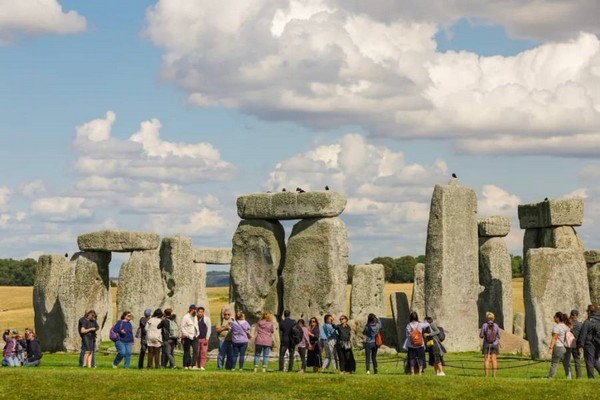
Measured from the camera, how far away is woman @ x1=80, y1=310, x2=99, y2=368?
108ft

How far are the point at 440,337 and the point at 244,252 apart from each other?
1024 cm

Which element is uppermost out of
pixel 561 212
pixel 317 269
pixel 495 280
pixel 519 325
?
pixel 561 212

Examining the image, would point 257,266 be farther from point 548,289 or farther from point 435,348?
point 435,348

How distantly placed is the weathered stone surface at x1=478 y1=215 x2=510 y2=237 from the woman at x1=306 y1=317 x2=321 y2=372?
15.9 m

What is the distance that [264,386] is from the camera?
28.5 meters

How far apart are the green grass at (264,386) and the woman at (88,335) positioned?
85.3 inches

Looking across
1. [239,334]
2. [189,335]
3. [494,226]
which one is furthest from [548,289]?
[494,226]

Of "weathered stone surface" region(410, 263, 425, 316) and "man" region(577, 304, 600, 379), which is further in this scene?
"weathered stone surface" region(410, 263, 425, 316)

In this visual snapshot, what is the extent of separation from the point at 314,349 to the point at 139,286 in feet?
41.2

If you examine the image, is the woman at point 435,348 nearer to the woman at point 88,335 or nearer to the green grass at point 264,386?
the green grass at point 264,386

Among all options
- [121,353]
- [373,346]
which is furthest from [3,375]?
[373,346]

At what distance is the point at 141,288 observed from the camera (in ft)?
143

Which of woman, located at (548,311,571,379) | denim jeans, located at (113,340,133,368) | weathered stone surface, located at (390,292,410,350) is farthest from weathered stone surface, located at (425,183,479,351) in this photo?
denim jeans, located at (113,340,133,368)

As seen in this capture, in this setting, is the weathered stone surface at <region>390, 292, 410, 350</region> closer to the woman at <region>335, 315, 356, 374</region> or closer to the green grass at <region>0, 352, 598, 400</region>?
the woman at <region>335, 315, 356, 374</region>
